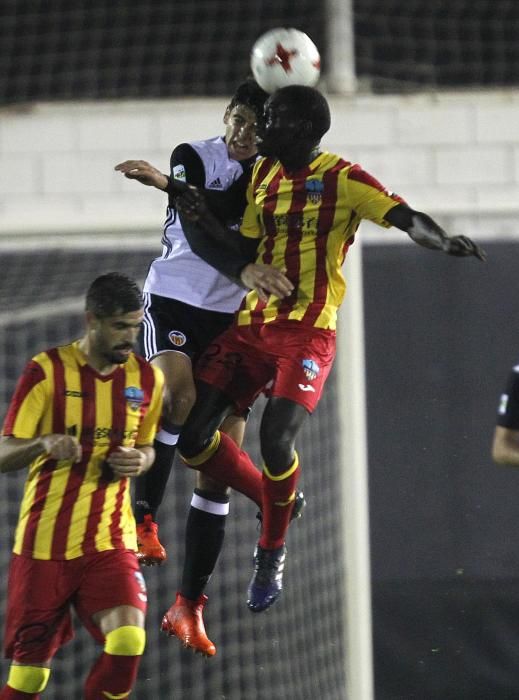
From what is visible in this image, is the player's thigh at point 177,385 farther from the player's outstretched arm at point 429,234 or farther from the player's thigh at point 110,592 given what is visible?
the player's outstretched arm at point 429,234

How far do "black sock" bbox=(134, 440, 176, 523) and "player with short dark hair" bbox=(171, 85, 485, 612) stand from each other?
10 cm

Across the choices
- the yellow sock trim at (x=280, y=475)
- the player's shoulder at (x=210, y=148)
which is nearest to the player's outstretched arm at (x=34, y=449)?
the yellow sock trim at (x=280, y=475)

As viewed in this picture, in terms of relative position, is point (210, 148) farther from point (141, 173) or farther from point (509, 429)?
point (509, 429)

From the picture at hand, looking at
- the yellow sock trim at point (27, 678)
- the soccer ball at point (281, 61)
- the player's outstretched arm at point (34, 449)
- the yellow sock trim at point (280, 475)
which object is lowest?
Answer: the yellow sock trim at point (27, 678)

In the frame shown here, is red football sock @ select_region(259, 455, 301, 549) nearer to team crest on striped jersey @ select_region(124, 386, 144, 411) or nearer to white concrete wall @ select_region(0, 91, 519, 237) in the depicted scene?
team crest on striped jersey @ select_region(124, 386, 144, 411)

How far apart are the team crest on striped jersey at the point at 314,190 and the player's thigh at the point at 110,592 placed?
1.16 meters

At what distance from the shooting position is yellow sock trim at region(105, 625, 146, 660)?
4.13 metres

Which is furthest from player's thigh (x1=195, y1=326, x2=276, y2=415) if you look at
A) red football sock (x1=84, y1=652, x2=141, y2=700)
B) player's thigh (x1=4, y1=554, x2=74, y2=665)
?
red football sock (x1=84, y1=652, x2=141, y2=700)

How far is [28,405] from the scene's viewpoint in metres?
4.07

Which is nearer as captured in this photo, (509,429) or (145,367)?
(145,367)

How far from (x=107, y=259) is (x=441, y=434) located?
1850 millimetres

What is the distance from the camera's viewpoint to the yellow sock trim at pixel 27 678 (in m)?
4.23

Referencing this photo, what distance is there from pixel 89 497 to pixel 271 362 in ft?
2.17

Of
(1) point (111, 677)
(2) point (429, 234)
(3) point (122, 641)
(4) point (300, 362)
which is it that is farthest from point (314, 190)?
(1) point (111, 677)
